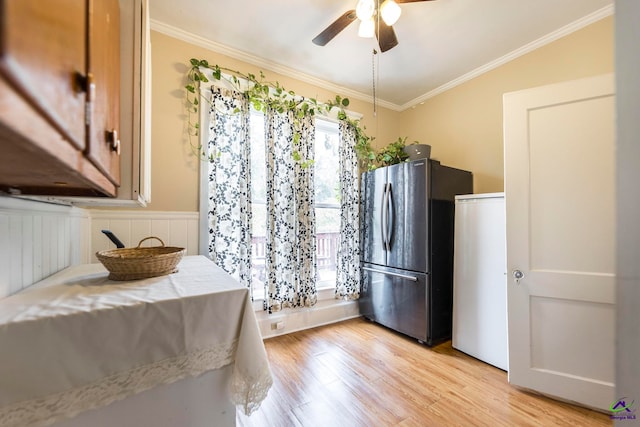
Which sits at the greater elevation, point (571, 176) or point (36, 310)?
point (571, 176)

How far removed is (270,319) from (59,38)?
2501 mm

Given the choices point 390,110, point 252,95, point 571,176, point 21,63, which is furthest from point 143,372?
point 390,110

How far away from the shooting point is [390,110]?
3508 millimetres

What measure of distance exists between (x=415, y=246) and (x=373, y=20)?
6.22ft

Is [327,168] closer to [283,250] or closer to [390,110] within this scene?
[283,250]

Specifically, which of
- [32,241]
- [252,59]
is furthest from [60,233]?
[252,59]

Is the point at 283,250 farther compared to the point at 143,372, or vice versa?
the point at 283,250

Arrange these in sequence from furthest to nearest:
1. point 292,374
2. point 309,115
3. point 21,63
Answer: point 309,115 < point 292,374 < point 21,63

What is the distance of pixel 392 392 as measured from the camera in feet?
5.67

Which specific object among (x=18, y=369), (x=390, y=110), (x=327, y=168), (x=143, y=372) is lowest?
(x=143, y=372)

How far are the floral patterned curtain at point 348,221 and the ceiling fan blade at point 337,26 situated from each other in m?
1.13

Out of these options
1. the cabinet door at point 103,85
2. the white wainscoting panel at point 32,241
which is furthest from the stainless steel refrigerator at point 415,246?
the white wainscoting panel at point 32,241

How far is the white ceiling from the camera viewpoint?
188 cm

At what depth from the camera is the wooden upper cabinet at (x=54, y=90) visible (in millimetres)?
290
